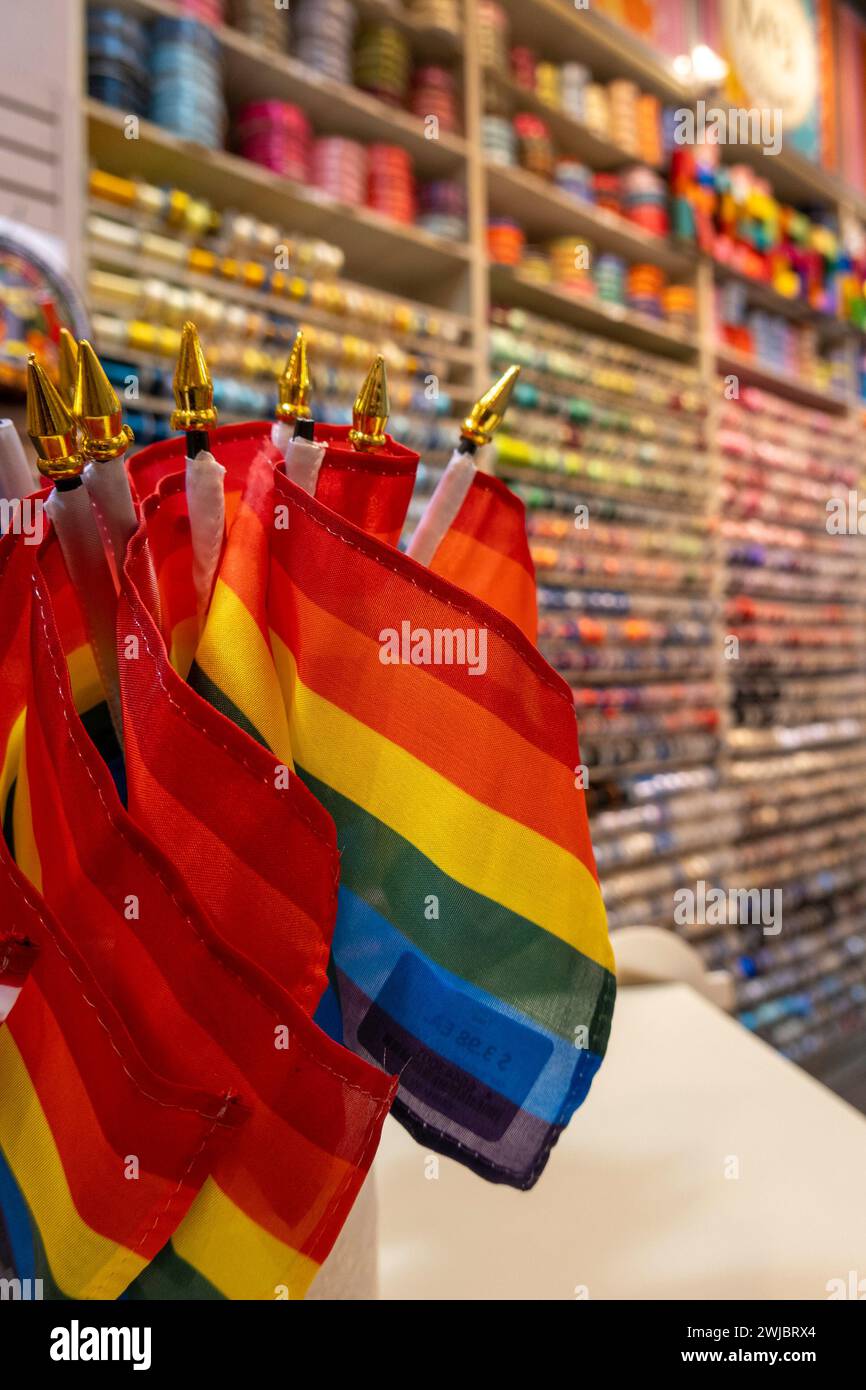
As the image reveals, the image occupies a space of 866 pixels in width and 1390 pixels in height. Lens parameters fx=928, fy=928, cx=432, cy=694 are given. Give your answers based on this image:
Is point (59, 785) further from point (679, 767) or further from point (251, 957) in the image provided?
point (679, 767)

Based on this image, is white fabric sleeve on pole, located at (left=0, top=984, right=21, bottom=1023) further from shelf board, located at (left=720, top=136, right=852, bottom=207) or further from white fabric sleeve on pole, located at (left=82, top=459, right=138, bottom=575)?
shelf board, located at (left=720, top=136, right=852, bottom=207)

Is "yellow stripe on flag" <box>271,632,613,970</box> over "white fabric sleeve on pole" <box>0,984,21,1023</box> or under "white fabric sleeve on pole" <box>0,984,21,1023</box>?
over

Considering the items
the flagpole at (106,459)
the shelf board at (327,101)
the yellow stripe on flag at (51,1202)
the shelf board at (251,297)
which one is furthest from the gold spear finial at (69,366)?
the shelf board at (327,101)

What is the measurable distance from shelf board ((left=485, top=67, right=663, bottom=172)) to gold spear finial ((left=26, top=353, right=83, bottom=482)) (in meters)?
2.59

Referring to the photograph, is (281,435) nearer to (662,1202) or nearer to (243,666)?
(243,666)

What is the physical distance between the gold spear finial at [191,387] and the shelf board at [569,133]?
8.37 ft

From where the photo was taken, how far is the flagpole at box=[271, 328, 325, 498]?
0.36 meters

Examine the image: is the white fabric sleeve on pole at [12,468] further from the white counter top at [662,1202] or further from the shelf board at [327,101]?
the shelf board at [327,101]

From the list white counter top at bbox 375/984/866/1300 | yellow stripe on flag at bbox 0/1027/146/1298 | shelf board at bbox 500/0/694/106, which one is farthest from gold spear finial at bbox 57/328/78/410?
shelf board at bbox 500/0/694/106

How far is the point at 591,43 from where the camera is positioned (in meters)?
2.72

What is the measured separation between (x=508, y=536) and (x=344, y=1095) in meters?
0.25

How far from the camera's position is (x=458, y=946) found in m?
0.34

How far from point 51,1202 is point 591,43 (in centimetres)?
324
